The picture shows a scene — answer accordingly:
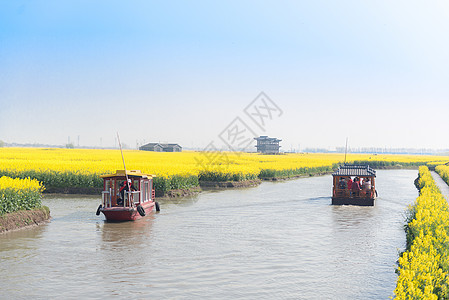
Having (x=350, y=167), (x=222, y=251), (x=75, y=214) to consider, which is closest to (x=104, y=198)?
(x=75, y=214)

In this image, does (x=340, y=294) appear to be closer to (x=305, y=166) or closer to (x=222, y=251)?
(x=222, y=251)

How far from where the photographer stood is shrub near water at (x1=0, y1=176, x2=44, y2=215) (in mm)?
21297

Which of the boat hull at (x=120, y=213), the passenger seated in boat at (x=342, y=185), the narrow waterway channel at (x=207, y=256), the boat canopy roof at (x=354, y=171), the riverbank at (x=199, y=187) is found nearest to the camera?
the narrow waterway channel at (x=207, y=256)

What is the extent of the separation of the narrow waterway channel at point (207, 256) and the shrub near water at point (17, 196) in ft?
4.54

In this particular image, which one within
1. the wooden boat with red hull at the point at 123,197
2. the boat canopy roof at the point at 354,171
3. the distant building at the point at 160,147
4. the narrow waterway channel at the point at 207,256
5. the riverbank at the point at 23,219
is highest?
the distant building at the point at 160,147

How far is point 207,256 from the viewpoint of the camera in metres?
16.9

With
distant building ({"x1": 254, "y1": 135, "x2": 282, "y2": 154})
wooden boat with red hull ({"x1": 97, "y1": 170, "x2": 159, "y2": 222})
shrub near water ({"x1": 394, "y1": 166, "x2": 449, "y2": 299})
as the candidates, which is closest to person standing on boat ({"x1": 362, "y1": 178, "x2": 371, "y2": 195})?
wooden boat with red hull ({"x1": 97, "y1": 170, "x2": 159, "y2": 222})

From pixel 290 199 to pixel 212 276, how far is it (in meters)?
24.4

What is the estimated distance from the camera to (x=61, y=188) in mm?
39938

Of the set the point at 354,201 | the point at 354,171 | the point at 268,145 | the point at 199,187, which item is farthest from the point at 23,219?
the point at 268,145

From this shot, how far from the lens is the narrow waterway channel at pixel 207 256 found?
12984 millimetres

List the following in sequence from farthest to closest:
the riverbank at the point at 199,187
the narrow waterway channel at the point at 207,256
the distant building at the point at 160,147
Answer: the distant building at the point at 160,147
the riverbank at the point at 199,187
the narrow waterway channel at the point at 207,256

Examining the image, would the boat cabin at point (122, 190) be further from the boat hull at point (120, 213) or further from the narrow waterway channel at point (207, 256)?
the narrow waterway channel at point (207, 256)

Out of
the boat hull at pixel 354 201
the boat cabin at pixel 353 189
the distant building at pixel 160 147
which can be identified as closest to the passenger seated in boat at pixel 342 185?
the boat cabin at pixel 353 189
